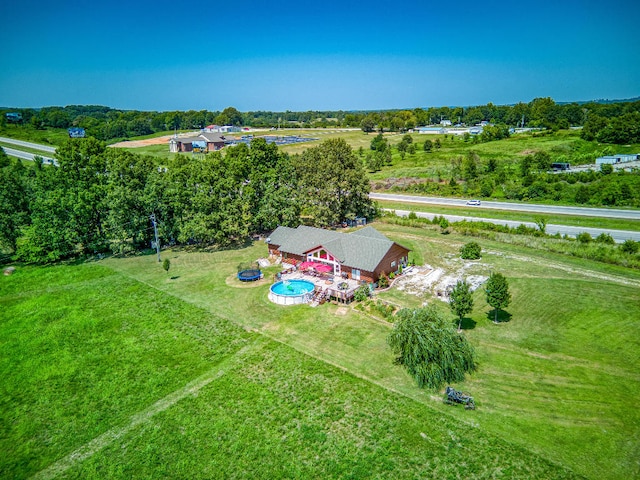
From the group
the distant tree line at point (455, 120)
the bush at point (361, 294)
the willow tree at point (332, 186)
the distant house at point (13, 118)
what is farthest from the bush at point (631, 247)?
the distant house at point (13, 118)

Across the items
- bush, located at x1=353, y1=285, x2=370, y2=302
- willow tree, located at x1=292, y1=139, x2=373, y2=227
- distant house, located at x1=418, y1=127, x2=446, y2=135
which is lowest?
bush, located at x1=353, y1=285, x2=370, y2=302

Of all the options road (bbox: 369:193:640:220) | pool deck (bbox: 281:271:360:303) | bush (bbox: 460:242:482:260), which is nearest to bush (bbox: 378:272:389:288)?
pool deck (bbox: 281:271:360:303)

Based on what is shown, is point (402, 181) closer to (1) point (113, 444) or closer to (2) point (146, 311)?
(2) point (146, 311)

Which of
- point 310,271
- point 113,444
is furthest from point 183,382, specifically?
point 310,271

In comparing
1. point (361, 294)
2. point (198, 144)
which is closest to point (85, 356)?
point (361, 294)

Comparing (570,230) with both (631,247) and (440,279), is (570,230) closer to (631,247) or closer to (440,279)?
(631,247)

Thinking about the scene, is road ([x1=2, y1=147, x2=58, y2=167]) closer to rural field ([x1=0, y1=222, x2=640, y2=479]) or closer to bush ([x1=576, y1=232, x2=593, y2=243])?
rural field ([x1=0, y1=222, x2=640, y2=479])
